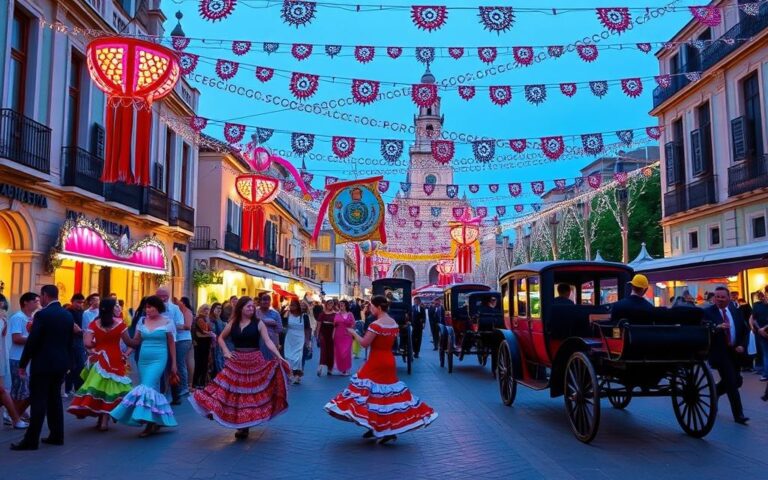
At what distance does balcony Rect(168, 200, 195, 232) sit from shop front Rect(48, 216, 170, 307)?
1.20 m

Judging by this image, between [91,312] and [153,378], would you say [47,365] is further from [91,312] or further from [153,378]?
[91,312]

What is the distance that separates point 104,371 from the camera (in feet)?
27.9

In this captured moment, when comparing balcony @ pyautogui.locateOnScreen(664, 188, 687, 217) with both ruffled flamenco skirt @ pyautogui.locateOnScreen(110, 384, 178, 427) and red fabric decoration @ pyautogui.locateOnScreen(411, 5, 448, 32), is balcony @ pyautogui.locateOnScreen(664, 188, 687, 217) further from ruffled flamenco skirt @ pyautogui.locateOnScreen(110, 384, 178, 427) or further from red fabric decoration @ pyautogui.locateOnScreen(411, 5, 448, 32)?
ruffled flamenco skirt @ pyautogui.locateOnScreen(110, 384, 178, 427)

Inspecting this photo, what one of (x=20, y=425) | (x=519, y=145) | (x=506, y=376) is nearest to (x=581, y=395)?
(x=506, y=376)

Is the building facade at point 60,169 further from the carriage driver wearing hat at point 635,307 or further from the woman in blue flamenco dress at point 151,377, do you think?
the carriage driver wearing hat at point 635,307

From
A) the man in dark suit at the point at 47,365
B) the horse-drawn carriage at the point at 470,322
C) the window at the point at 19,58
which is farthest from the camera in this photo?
the window at the point at 19,58

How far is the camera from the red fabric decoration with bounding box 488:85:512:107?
16.2 meters

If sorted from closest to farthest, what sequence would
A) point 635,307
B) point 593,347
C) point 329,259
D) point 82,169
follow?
point 635,307, point 593,347, point 82,169, point 329,259

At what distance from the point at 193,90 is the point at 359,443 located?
22.1 meters

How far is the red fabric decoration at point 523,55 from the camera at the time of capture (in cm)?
1398

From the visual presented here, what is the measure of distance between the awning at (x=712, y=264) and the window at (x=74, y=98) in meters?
17.4

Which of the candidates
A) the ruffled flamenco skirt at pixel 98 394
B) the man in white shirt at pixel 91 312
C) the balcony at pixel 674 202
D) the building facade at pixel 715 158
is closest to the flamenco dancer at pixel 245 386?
the ruffled flamenco skirt at pixel 98 394

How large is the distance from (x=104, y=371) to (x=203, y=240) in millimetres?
21427

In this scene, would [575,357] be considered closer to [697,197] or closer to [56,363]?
[56,363]
